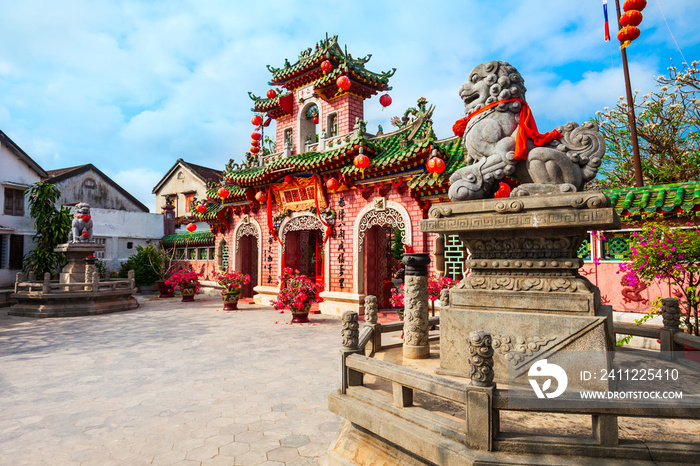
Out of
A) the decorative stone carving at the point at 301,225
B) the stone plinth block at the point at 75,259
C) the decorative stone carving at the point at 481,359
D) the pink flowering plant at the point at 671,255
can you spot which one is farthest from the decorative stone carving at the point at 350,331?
the stone plinth block at the point at 75,259

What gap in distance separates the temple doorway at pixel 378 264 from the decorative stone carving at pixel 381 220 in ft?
1.63

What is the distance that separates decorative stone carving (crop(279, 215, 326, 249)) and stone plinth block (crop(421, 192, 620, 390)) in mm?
9666

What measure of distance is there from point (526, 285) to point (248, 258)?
1485cm

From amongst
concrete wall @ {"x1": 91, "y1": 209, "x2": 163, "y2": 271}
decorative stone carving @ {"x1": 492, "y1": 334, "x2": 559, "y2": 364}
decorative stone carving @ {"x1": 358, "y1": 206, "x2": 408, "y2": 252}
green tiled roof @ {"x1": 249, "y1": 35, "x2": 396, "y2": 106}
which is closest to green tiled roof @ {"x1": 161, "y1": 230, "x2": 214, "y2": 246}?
concrete wall @ {"x1": 91, "y1": 209, "x2": 163, "y2": 271}

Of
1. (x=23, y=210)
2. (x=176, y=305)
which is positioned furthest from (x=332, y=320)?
(x=23, y=210)

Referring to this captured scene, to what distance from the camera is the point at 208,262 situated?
2059 centimetres

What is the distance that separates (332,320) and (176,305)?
7.33 meters

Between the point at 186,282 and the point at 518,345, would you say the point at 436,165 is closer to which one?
the point at 518,345

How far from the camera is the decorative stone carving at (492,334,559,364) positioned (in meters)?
3.61

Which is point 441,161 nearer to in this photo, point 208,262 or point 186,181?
point 208,262

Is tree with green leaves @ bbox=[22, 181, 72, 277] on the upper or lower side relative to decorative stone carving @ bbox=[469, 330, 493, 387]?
upper

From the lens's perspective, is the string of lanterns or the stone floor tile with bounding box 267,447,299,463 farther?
the string of lanterns

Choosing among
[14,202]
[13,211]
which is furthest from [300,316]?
[14,202]

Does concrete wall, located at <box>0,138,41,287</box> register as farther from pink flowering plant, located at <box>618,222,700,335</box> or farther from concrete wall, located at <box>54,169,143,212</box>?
pink flowering plant, located at <box>618,222,700,335</box>
